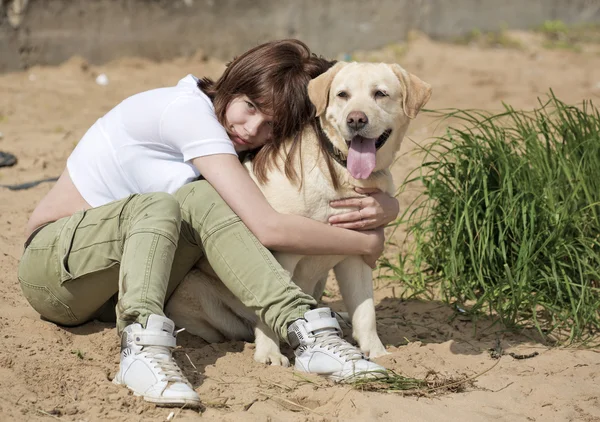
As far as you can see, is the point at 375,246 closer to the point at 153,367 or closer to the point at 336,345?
the point at 336,345

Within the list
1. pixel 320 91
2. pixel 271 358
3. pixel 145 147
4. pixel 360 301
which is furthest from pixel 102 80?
pixel 271 358

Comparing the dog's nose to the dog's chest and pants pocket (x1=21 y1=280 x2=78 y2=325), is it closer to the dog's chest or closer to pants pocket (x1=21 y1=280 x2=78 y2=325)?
the dog's chest

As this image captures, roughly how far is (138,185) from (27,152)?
8.08ft

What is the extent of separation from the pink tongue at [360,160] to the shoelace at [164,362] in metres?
1.05

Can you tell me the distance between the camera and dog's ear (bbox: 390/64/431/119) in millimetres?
3279

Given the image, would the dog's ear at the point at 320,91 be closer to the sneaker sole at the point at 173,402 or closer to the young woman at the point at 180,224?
the young woman at the point at 180,224

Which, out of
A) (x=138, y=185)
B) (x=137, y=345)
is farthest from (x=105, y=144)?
(x=137, y=345)

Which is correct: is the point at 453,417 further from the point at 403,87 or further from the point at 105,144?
the point at 105,144

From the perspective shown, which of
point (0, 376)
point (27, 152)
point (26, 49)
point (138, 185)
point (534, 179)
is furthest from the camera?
point (26, 49)

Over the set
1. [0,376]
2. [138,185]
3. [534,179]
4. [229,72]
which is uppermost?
[229,72]

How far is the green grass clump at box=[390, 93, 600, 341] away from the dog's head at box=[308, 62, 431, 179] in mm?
559

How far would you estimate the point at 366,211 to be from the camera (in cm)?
318

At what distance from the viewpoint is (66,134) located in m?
5.58

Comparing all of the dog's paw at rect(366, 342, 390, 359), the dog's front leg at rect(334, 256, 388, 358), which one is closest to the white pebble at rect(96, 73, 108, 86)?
the dog's front leg at rect(334, 256, 388, 358)
